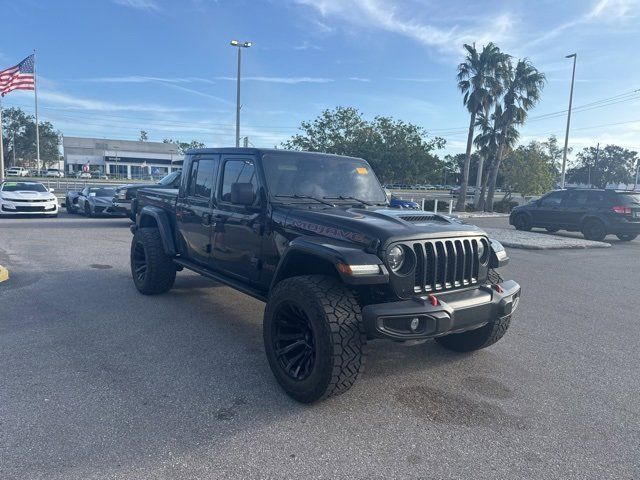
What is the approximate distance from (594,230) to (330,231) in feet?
47.4

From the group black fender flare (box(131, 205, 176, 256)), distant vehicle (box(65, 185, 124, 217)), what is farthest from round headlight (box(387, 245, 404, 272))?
distant vehicle (box(65, 185, 124, 217))

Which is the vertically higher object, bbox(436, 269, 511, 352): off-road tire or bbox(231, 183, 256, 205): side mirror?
bbox(231, 183, 256, 205): side mirror

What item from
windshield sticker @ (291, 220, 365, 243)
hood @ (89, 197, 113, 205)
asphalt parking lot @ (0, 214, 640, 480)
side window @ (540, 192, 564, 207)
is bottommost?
asphalt parking lot @ (0, 214, 640, 480)

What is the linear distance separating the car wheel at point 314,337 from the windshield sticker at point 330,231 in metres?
0.34

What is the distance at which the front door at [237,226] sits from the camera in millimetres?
4660

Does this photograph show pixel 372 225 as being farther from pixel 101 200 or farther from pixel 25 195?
pixel 25 195

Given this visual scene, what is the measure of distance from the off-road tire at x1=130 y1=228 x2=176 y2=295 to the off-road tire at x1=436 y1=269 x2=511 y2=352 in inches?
142

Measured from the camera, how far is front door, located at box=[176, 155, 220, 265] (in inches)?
216

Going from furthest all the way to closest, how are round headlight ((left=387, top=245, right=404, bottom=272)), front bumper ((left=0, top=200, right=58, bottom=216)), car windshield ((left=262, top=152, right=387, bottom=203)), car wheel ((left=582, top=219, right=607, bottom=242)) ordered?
front bumper ((left=0, top=200, right=58, bottom=216)) → car wheel ((left=582, top=219, right=607, bottom=242)) → car windshield ((left=262, top=152, right=387, bottom=203)) → round headlight ((left=387, top=245, right=404, bottom=272))

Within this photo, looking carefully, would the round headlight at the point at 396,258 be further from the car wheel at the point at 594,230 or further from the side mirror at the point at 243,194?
the car wheel at the point at 594,230

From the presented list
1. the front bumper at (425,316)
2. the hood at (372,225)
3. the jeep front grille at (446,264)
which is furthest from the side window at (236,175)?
the front bumper at (425,316)

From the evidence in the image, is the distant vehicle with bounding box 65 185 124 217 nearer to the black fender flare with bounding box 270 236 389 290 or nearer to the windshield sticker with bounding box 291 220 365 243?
the windshield sticker with bounding box 291 220 365 243

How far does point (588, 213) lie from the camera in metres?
15.8

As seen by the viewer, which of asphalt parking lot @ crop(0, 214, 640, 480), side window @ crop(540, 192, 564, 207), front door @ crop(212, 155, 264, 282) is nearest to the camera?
asphalt parking lot @ crop(0, 214, 640, 480)
